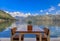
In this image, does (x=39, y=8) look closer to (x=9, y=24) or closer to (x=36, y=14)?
(x=36, y=14)

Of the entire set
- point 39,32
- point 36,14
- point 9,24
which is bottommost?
point 39,32

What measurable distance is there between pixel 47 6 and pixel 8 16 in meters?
2.31

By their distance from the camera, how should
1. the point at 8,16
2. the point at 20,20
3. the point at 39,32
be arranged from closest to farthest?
the point at 39,32
the point at 20,20
the point at 8,16

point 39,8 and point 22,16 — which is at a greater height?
point 39,8

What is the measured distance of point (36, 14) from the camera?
7305mm

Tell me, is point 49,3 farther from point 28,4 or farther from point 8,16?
point 8,16

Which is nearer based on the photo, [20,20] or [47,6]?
[20,20]

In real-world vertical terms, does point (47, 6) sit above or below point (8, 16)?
above

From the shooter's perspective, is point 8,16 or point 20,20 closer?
point 20,20

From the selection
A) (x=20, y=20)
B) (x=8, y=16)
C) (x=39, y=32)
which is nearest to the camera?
(x=39, y=32)

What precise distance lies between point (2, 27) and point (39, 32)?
4.79 m

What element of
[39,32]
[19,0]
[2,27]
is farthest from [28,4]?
[39,32]

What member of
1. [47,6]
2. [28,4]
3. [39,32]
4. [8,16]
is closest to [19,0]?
[28,4]

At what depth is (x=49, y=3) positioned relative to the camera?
7.41 metres
